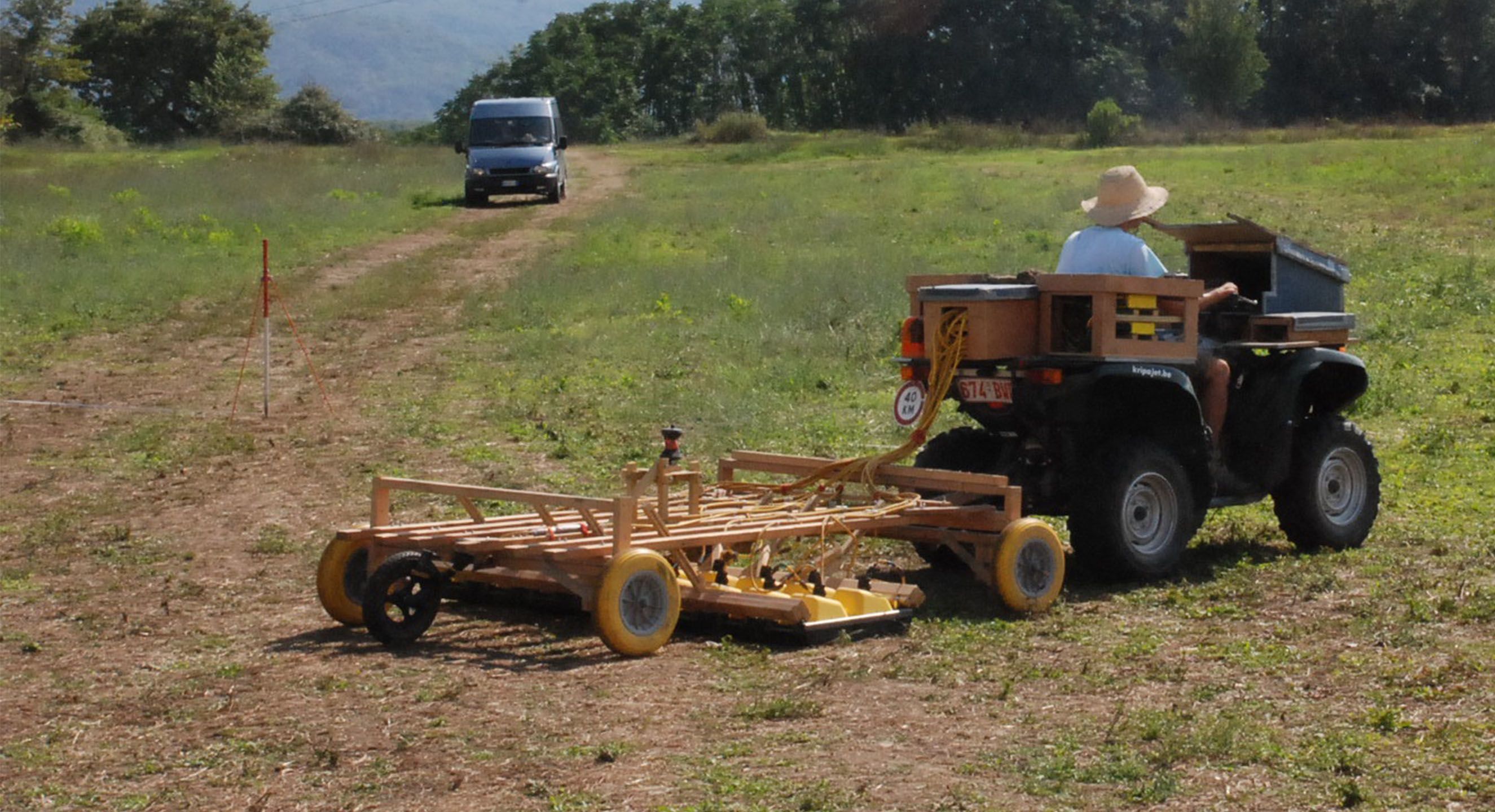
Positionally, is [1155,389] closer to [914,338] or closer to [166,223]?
[914,338]

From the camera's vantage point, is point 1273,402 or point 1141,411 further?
point 1273,402

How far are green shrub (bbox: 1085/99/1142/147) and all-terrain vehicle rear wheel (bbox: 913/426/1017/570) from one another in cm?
5456

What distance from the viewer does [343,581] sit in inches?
318

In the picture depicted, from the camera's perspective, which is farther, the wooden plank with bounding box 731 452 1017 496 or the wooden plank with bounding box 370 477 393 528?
the wooden plank with bounding box 731 452 1017 496

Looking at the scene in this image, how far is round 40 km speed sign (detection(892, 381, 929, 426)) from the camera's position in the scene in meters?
8.71

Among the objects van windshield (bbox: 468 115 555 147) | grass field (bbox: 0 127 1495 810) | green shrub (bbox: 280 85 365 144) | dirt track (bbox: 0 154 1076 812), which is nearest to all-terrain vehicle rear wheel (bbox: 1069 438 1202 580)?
grass field (bbox: 0 127 1495 810)

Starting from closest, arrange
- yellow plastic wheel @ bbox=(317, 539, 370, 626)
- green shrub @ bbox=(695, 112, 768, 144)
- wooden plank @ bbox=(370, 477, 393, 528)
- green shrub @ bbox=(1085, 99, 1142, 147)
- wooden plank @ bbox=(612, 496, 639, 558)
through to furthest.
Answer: wooden plank @ bbox=(612, 496, 639, 558), yellow plastic wheel @ bbox=(317, 539, 370, 626), wooden plank @ bbox=(370, 477, 393, 528), green shrub @ bbox=(1085, 99, 1142, 147), green shrub @ bbox=(695, 112, 768, 144)

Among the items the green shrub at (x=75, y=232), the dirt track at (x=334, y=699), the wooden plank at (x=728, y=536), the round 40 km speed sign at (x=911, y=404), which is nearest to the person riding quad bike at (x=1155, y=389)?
the round 40 km speed sign at (x=911, y=404)

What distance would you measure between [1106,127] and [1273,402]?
5518 cm

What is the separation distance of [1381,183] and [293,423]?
94.4 feet

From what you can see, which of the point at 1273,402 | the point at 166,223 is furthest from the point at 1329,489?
the point at 166,223

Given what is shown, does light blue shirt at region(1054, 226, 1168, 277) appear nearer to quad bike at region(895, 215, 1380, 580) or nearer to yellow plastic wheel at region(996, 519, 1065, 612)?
quad bike at region(895, 215, 1380, 580)

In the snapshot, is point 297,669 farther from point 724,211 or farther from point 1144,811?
point 724,211

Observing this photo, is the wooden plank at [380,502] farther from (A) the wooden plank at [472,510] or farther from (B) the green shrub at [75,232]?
(B) the green shrub at [75,232]
